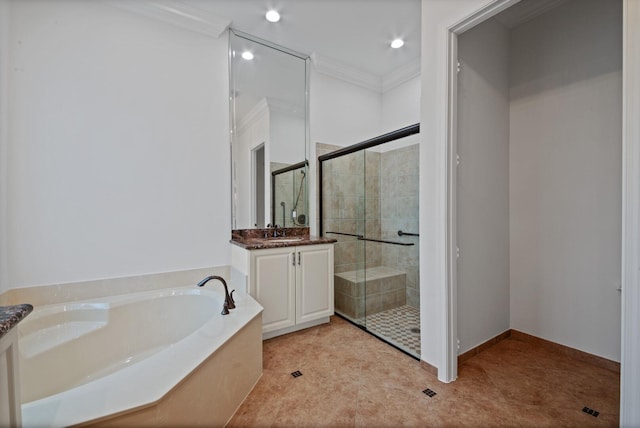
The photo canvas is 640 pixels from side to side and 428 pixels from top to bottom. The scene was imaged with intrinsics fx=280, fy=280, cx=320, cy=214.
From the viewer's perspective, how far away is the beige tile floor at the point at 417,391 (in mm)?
1514

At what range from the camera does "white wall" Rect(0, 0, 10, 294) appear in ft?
5.93

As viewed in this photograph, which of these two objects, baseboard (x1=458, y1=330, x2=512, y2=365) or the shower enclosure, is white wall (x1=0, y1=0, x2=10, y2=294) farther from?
baseboard (x1=458, y1=330, x2=512, y2=365)

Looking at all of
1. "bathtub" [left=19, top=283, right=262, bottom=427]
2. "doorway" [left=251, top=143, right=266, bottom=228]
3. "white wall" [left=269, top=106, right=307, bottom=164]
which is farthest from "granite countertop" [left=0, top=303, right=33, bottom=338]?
"white wall" [left=269, top=106, right=307, bottom=164]

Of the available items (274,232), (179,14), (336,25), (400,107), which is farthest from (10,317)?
(400,107)

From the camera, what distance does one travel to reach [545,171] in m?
2.30

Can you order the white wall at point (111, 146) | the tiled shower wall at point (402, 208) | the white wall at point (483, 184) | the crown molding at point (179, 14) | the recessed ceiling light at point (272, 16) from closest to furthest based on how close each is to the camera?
1. the white wall at point (111, 146)
2. the white wall at point (483, 184)
3. the crown molding at point (179, 14)
4. the recessed ceiling light at point (272, 16)
5. the tiled shower wall at point (402, 208)

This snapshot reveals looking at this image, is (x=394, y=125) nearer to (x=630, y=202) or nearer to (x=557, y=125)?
(x=557, y=125)

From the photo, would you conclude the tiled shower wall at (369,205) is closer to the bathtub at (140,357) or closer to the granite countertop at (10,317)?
the bathtub at (140,357)

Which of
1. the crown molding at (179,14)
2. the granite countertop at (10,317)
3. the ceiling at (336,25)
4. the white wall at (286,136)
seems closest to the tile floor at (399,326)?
the white wall at (286,136)

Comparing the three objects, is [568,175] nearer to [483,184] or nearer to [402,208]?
[483,184]

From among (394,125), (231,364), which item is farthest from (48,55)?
(394,125)

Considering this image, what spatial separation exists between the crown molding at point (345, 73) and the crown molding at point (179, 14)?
1.05 metres

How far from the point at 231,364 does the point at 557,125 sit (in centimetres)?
292

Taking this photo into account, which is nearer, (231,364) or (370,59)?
(231,364)
